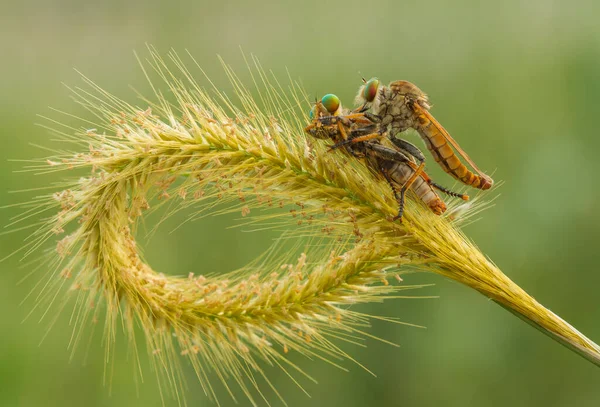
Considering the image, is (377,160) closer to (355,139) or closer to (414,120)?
(355,139)

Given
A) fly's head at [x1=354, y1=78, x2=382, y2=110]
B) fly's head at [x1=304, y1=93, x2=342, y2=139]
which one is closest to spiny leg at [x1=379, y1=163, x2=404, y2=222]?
fly's head at [x1=304, y1=93, x2=342, y2=139]

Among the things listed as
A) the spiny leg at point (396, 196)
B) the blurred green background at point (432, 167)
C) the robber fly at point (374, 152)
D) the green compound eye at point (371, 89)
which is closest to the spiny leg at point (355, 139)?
the robber fly at point (374, 152)

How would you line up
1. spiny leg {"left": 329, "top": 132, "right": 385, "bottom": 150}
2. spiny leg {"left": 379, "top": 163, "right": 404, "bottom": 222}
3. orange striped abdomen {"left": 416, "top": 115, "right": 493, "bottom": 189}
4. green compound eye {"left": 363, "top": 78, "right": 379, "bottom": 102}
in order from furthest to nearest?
green compound eye {"left": 363, "top": 78, "right": 379, "bottom": 102}, orange striped abdomen {"left": 416, "top": 115, "right": 493, "bottom": 189}, spiny leg {"left": 329, "top": 132, "right": 385, "bottom": 150}, spiny leg {"left": 379, "top": 163, "right": 404, "bottom": 222}

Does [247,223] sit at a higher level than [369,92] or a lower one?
lower

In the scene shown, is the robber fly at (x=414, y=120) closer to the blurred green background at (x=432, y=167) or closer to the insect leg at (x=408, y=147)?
the insect leg at (x=408, y=147)

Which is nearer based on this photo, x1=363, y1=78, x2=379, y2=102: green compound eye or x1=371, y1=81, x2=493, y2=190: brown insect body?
x1=371, y1=81, x2=493, y2=190: brown insect body

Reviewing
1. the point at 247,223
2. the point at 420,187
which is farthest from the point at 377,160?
the point at 247,223

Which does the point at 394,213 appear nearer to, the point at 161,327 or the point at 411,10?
the point at 161,327

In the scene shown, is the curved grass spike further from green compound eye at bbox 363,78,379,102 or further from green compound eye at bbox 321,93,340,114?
green compound eye at bbox 363,78,379,102
